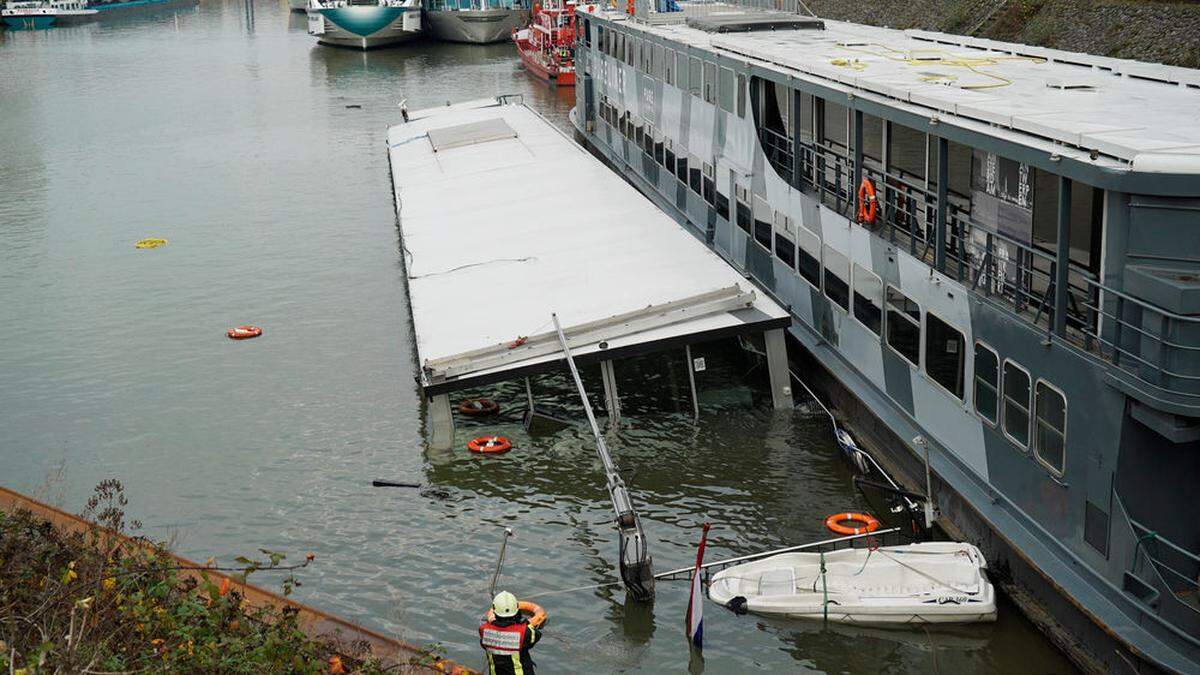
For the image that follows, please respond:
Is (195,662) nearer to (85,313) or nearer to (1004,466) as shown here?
(1004,466)

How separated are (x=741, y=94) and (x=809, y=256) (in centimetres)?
493

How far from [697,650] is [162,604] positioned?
22.2ft

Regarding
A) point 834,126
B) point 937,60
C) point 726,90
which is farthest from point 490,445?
point 937,60

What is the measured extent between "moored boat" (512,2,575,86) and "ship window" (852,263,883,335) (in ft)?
165

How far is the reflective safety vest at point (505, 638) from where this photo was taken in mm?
14641

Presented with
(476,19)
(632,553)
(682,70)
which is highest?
(476,19)

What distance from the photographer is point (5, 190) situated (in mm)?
49188

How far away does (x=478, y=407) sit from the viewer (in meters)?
25.9

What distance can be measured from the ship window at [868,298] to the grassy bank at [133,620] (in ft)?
33.3

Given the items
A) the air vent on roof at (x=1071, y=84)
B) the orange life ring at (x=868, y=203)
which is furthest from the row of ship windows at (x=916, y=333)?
the air vent on roof at (x=1071, y=84)

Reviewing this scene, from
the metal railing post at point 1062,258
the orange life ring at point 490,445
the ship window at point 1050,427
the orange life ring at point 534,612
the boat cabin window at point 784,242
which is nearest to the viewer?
the metal railing post at point 1062,258

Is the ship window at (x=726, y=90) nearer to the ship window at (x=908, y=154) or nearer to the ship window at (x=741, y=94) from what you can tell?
the ship window at (x=741, y=94)

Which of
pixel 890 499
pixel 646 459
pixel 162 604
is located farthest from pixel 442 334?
pixel 162 604

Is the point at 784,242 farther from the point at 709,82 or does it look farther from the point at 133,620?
the point at 133,620
